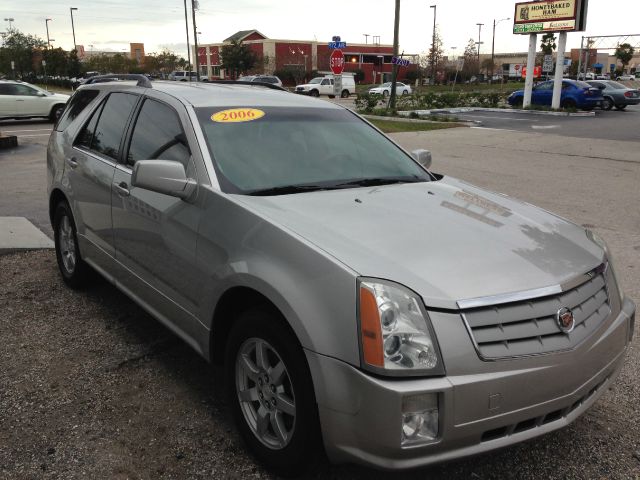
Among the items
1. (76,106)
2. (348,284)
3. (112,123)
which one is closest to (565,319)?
(348,284)

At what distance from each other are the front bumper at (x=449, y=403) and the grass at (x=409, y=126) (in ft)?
58.3

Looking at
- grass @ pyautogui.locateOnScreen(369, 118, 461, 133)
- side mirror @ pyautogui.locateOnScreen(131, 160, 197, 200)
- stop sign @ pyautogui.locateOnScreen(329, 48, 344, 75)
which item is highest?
stop sign @ pyautogui.locateOnScreen(329, 48, 344, 75)

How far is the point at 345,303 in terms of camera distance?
2.32m

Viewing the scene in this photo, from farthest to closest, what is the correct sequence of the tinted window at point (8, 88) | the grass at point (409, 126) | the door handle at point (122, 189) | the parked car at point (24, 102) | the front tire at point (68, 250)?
1. the tinted window at point (8, 88)
2. the parked car at point (24, 102)
3. the grass at point (409, 126)
4. the front tire at point (68, 250)
5. the door handle at point (122, 189)

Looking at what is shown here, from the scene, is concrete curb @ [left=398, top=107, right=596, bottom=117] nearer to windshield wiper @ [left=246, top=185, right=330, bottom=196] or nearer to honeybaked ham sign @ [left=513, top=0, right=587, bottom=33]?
honeybaked ham sign @ [left=513, top=0, right=587, bottom=33]

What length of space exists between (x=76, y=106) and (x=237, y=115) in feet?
7.30

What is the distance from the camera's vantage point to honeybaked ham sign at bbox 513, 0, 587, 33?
97.3 ft

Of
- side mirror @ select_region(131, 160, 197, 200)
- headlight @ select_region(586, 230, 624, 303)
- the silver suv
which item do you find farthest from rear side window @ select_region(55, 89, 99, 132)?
headlight @ select_region(586, 230, 624, 303)

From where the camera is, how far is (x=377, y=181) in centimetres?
366

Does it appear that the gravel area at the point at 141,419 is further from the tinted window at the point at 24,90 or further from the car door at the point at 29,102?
the tinted window at the point at 24,90

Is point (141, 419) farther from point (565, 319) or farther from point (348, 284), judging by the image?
point (565, 319)

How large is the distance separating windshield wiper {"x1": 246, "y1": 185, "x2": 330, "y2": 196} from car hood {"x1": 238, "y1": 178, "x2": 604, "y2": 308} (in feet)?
0.25

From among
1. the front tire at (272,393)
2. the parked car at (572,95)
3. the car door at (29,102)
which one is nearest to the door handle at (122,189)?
the front tire at (272,393)

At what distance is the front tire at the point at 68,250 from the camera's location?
195 inches
